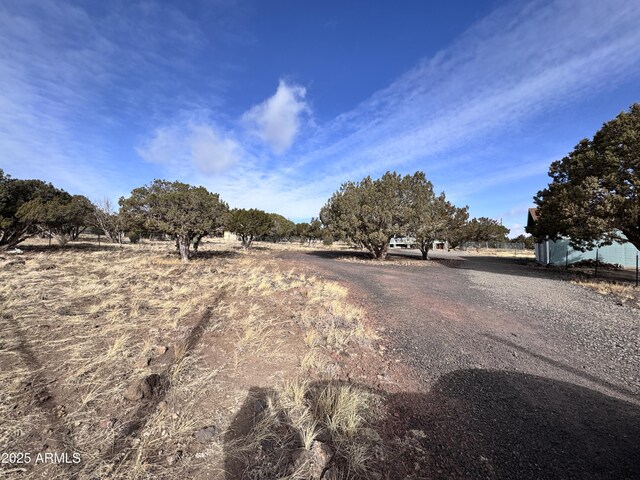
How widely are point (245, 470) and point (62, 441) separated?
1.81m

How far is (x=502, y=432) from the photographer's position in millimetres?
3354

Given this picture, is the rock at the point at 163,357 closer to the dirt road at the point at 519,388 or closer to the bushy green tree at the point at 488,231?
the dirt road at the point at 519,388

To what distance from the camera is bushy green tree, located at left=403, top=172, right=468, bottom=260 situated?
23766mm

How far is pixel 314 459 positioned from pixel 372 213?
2201 centimetres

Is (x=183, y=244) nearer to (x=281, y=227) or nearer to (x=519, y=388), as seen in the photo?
(x=519, y=388)

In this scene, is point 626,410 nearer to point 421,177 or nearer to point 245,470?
point 245,470

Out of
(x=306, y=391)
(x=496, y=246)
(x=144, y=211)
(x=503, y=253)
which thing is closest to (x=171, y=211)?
(x=144, y=211)

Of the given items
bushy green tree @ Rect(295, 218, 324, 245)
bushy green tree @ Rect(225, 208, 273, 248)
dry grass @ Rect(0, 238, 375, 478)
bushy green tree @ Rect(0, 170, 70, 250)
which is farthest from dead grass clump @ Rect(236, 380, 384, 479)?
bushy green tree @ Rect(295, 218, 324, 245)

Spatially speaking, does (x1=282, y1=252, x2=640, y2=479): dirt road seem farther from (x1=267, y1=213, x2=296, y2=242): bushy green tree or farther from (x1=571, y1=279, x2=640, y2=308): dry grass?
(x1=267, y1=213, x2=296, y2=242): bushy green tree

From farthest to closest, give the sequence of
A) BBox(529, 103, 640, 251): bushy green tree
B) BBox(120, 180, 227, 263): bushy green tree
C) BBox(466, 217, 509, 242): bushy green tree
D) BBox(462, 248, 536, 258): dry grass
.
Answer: BBox(466, 217, 509, 242): bushy green tree, BBox(462, 248, 536, 258): dry grass, BBox(120, 180, 227, 263): bushy green tree, BBox(529, 103, 640, 251): bushy green tree

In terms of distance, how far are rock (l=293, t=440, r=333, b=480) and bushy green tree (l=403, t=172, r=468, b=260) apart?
72.5 feet

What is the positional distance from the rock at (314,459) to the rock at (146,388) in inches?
78.8

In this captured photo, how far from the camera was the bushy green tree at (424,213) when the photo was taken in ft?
78.0

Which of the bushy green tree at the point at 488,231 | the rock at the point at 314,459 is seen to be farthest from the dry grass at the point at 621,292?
the bushy green tree at the point at 488,231
